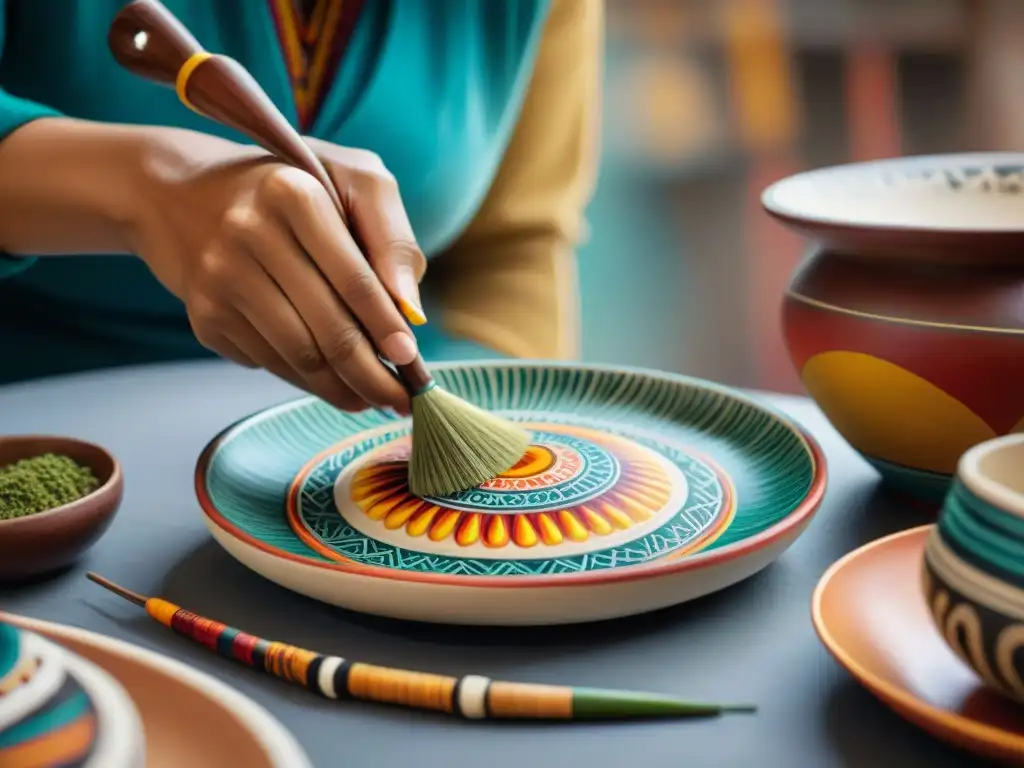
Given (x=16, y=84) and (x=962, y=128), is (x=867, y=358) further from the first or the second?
(x=962, y=128)

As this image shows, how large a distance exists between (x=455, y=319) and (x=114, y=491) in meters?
0.71

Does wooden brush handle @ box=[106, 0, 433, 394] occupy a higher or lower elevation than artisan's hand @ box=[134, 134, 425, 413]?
higher

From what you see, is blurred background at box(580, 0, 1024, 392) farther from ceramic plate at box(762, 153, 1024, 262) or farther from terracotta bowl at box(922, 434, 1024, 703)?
terracotta bowl at box(922, 434, 1024, 703)

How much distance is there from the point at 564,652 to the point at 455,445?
14 centimetres

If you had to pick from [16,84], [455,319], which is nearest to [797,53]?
[455,319]

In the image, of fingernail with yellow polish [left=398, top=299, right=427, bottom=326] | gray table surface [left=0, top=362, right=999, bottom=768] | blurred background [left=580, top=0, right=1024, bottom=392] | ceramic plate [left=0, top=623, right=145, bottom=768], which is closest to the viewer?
ceramic plate [left=0, top=623, right=145, bottom=768]

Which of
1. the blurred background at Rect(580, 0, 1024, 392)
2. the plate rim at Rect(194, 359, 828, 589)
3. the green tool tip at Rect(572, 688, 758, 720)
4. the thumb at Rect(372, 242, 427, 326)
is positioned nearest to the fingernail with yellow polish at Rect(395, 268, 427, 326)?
the thumb at Rect(372, 242, 427, 326)

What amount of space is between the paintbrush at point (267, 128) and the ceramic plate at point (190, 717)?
0.22 meters

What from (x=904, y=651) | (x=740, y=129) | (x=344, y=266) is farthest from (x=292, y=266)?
(x=740, y=129)

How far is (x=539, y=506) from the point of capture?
523 millimetres

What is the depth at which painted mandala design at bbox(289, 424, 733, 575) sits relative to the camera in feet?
1.60

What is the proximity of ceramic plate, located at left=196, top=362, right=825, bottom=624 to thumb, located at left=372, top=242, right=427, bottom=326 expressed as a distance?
0.08m

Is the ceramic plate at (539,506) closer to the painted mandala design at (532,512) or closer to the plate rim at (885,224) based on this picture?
the painted mandala design at (532,512)

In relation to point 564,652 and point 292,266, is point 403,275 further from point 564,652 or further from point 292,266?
point 564,652
